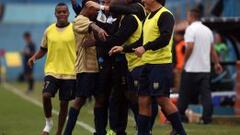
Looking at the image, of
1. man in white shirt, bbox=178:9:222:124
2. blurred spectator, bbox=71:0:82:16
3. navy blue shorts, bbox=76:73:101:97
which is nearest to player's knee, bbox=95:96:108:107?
navy blue shorts, bbox=76:73:101:97

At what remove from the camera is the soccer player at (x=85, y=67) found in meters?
11.8

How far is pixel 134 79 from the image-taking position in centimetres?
1145

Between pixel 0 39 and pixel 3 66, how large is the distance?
175 cm

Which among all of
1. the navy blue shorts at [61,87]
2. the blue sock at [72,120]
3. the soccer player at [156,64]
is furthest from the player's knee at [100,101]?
the soccer player at [156,64]

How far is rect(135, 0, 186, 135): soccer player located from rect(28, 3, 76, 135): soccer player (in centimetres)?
171

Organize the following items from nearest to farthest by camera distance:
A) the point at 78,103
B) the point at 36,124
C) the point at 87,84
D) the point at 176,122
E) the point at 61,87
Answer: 1. the point at 176,122
2. the point at 87,84
3. the point at 78,103
4. the point at 61,87
5. the point at 36,124

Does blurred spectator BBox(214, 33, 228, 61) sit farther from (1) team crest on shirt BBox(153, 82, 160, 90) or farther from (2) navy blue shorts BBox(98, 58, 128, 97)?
(1) team crest on shirt BBox(153, 82, 160, 90)

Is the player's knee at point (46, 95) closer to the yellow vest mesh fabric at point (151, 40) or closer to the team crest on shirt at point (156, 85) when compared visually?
the yellow vest mesh fabric at point (151, 40)

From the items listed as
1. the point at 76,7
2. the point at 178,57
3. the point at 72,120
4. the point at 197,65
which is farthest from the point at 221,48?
the point at 72,120

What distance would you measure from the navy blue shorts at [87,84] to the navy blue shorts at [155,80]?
0.86 metres

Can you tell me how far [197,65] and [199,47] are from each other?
0.34m

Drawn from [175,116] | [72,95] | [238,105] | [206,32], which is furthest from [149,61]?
[238,105]

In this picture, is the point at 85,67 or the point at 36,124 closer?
the point at 85,67

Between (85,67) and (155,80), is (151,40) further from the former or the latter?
(85,67)
